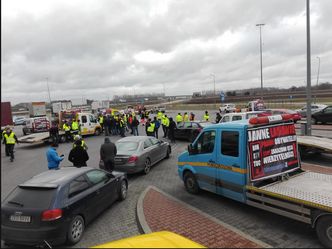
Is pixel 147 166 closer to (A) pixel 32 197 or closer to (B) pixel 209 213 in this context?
(B) pixel 209 213

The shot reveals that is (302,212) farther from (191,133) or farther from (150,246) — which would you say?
(191,133)

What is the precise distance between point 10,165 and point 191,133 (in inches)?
397

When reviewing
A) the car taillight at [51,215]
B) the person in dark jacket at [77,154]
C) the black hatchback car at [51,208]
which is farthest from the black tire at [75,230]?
the person in dark jacket at [77,154]

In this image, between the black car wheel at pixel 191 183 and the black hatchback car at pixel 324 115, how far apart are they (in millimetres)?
18122

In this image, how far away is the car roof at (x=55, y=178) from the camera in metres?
5.65

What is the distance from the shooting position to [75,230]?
5617mm

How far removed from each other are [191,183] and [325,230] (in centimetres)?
376

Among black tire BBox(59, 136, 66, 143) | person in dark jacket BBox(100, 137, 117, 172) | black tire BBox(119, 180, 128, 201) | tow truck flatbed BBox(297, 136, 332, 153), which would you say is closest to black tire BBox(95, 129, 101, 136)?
black tire BBox(59, 136, 66, 143)

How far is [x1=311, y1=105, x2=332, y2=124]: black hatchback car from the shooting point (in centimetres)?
2191

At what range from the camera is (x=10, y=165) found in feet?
44.9

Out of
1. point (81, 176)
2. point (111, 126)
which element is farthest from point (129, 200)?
point (111, 126)

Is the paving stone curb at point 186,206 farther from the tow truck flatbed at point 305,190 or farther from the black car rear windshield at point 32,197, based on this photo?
the black car rear windshield at point 32,197

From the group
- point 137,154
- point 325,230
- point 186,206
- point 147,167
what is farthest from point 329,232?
point 147,167

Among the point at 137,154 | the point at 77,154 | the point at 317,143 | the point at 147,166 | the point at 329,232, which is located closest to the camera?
the point at 329,232
